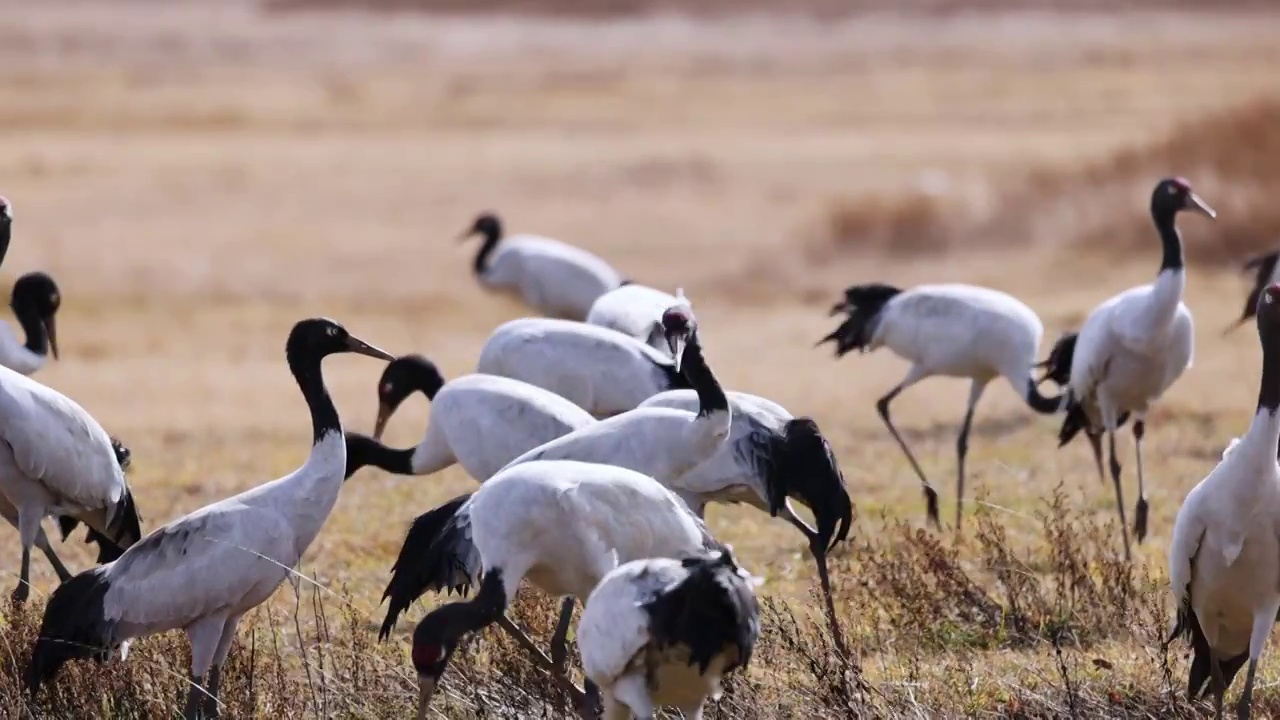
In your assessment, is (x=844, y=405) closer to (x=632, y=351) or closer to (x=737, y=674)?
(x=632, y=351)

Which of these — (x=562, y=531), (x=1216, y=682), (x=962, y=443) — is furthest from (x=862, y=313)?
(x=562, y=531)

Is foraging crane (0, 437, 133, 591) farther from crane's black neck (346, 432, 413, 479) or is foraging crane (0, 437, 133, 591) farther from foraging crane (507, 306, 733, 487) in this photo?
foraging crane (507, 306, 733, 487)

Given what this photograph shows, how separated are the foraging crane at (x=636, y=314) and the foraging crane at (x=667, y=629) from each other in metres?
4.33

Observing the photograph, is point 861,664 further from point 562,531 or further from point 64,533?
point 64,533

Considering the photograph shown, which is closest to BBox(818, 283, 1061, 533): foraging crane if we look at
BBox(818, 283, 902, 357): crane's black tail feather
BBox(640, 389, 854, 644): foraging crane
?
BBox(818, 283, 902, 357): crane's black tail feather

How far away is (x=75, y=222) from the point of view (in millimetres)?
23375

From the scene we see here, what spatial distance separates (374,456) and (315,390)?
1.76m

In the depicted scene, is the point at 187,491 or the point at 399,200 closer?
the point at 187,491

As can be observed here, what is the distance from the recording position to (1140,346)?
936 centimetres

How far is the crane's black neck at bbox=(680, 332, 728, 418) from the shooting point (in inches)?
264

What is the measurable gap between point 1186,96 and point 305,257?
837 inches

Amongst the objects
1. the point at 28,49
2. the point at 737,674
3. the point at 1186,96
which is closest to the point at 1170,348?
the point at 737,674

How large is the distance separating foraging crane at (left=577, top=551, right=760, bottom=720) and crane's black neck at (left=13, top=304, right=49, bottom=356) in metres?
5.30

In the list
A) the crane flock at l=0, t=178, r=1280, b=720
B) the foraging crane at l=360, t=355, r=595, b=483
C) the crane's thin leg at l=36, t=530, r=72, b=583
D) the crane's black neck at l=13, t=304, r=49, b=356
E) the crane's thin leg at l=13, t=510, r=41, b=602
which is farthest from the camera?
the crane's black neck at l=13, t=304, r=49, b=356
